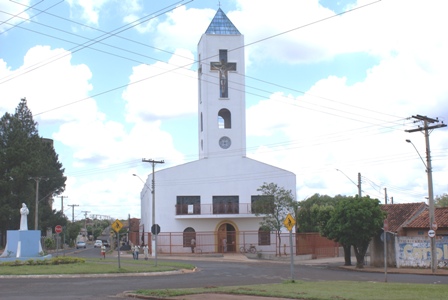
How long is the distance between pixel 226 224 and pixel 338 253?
11536 mm

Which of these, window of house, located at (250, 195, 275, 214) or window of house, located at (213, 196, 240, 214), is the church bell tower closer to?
window of house, located at (213, 196, 240, 214)

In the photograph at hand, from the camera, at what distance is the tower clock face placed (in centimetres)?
6166

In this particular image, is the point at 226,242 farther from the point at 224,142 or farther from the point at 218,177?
the point at 224,142

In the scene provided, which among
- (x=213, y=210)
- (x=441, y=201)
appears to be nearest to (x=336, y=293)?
(x=213, y=210)

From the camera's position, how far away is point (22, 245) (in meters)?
40.7

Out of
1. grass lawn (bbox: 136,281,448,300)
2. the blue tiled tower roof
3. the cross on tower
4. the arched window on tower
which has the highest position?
the blue tiled tower roof

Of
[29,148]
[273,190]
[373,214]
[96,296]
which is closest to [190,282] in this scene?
[96,296]

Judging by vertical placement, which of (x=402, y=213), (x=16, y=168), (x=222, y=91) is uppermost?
(x=222, y=91)

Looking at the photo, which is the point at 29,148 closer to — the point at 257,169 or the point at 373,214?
the point at 257,169

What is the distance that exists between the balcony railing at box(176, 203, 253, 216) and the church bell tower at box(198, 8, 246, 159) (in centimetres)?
521

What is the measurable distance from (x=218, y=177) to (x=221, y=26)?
622 inches

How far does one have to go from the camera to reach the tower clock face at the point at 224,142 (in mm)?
61656

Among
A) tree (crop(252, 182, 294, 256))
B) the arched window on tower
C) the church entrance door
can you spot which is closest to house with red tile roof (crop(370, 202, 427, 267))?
tree (crop(252, 182, 294, 256))

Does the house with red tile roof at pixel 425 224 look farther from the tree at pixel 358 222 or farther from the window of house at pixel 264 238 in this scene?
the window of house at pixel 264 238
